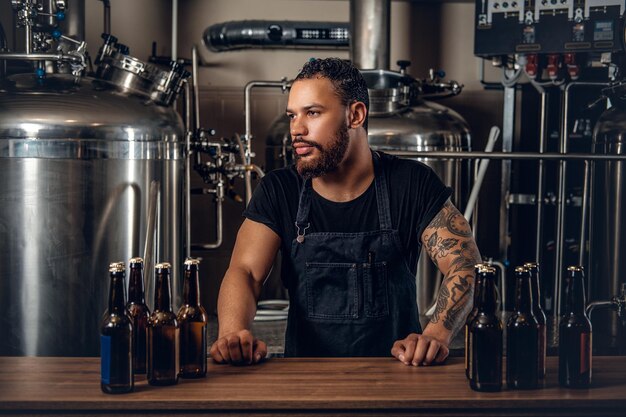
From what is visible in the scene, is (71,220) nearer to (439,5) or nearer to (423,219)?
(423,219)

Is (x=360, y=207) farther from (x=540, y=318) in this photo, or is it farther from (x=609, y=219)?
(x=609, y=219)

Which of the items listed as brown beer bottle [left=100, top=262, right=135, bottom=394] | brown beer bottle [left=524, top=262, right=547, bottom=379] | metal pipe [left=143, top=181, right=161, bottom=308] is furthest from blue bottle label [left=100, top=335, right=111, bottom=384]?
metal pipe [left=143, top=181, right=161, bottom=308]

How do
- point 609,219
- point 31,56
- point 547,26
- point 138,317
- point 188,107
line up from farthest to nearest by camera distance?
point 188,107, point 547,26, point 609,219, point 31,56, point 138,317

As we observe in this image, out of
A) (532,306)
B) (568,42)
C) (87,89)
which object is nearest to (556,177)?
(568,42)

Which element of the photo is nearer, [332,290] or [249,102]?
[332,290]

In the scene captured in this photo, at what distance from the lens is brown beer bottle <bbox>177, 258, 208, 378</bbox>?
1.85 m

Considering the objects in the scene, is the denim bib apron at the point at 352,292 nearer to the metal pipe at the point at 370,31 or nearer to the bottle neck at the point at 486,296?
the bottle neck at the point at 486,296

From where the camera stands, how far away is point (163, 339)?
1.81 metres

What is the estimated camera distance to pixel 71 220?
3697 mm

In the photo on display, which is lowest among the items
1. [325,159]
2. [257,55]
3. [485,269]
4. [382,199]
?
[485,269]

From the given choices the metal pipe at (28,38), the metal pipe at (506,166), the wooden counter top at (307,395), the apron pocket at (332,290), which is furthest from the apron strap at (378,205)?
the metal pipe at (506,166)

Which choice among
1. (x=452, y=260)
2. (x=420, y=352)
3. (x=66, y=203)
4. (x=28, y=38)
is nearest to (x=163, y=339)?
(x=420, y=352)

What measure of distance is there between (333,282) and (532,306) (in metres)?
0.82

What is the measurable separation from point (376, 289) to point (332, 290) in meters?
0.13
